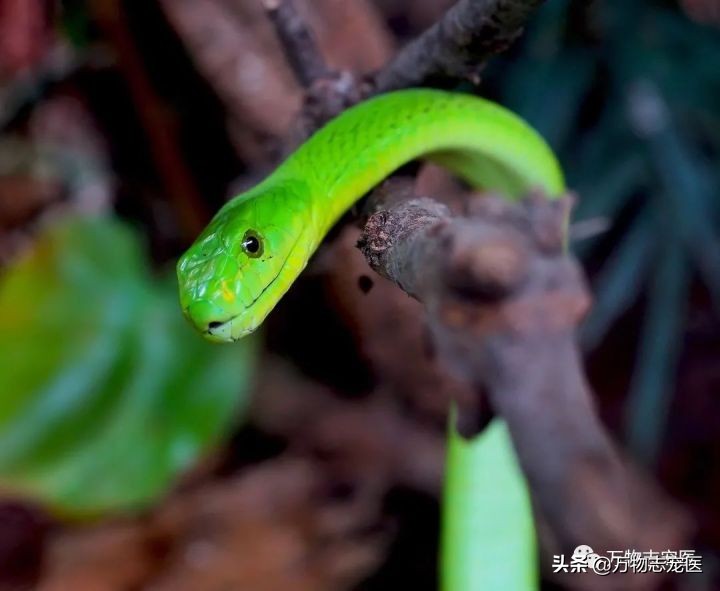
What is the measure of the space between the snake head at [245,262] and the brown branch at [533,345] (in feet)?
1.44

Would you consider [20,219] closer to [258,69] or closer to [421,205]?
[258,69]

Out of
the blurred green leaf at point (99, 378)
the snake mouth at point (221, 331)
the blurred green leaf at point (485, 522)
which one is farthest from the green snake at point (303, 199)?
the blurred green leaf at point (99, 378)

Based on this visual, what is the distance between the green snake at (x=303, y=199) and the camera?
95 centimetres

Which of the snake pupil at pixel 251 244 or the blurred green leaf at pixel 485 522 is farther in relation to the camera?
the blurred green leaf at pixel 485 522

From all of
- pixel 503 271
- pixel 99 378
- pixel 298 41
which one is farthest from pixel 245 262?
pixel 99 378

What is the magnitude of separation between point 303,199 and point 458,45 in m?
0.27

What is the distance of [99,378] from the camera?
1655 millimetres

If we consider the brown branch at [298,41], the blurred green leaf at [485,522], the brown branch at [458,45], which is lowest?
the blurred green leaf at [485,522]

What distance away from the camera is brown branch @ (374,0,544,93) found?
0.78 meters

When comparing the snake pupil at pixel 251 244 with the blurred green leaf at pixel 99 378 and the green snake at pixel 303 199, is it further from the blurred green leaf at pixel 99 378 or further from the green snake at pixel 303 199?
the blurred green leaf at pixel 99 378

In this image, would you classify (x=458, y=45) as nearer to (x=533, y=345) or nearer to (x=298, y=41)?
(x=298, y=41)

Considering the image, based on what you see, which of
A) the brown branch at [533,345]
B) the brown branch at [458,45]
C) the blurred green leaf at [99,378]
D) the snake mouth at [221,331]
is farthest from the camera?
the blurred green leaf at [99,378]

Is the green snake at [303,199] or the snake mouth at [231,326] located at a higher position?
the green snake at [303,199]

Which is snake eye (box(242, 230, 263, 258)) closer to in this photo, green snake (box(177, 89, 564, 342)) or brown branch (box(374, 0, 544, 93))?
green snake (box(177, 89, 564, 342))
